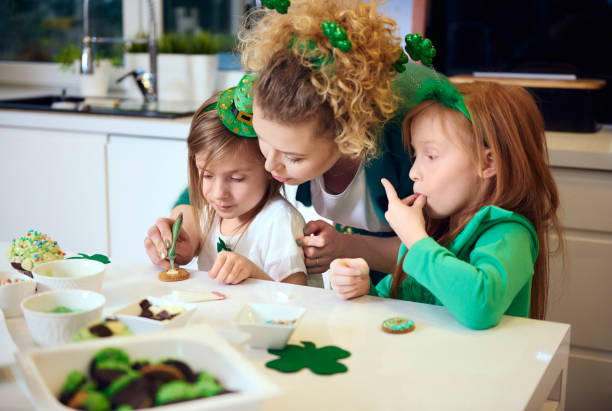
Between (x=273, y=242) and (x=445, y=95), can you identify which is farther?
(x=273, y=242)

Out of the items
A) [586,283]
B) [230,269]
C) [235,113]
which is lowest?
[586,283]

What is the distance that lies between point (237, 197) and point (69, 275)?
1.51ft

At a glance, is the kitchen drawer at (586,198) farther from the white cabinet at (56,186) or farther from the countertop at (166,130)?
the white cabinet at (56,186)

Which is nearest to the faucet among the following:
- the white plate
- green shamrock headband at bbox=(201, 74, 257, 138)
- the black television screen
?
the black television screen

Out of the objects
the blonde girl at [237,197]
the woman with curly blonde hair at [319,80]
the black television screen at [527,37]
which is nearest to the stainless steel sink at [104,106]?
the blonde girl at [237,197]

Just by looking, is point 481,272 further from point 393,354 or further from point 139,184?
point 139,184

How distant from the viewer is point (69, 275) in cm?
109

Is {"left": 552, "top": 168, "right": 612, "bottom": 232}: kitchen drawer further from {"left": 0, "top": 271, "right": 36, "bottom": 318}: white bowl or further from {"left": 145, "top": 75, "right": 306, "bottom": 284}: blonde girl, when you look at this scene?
{"left": 0, "top": 271, "right": 36, "bottom": 318}: white bowl

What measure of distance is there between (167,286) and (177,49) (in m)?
1.95

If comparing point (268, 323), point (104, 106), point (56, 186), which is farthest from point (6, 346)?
point (104, 106)

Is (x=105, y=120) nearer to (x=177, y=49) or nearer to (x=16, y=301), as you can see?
(x=177, y=49)

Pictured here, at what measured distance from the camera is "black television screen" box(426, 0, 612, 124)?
2336 mm

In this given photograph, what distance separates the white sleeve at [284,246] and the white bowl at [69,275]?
1.46 ft

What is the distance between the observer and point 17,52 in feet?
11.1
